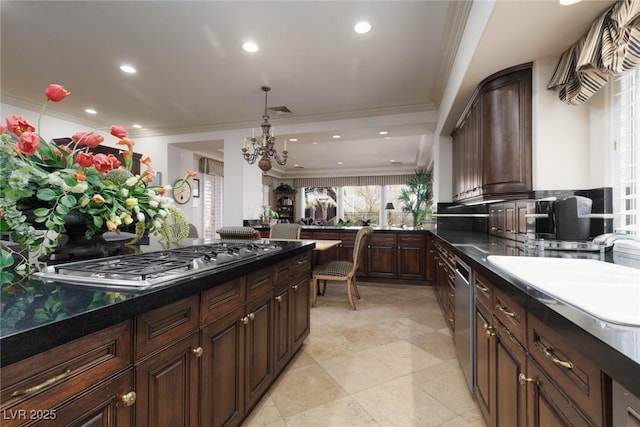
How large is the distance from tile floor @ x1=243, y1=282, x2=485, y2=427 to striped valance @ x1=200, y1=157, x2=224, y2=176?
192 inches

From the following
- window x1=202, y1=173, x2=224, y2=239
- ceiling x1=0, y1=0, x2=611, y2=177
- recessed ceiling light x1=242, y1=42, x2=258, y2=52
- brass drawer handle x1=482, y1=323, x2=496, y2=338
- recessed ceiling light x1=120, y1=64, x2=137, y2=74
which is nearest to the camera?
brass drawer handle x1=482, y1=323, x2=496, y2=338

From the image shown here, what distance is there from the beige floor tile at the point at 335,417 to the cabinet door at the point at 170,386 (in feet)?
2.36

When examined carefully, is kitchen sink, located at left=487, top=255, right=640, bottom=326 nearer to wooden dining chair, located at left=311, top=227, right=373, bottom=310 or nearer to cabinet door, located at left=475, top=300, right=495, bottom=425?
cabinet door, located at left=475, top=300, right=495, bottom=425

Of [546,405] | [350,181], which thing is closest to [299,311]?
[546,405]

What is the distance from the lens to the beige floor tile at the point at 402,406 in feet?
5.28

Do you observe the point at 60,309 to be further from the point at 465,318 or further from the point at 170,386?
the point at 465,318

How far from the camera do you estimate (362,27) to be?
8.10ft

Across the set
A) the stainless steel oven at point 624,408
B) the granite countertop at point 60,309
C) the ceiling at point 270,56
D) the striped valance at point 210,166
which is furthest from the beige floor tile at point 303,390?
the striped valance at point 210,166

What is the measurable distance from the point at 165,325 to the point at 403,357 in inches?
Answer: 76.9

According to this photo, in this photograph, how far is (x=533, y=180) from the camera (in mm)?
2168

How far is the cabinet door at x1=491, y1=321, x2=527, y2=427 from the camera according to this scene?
1029mm

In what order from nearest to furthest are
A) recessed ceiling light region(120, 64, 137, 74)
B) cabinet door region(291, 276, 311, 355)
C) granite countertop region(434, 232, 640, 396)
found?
granite countertop region(434, 232, 640, 396) → cabinet door region(291, 276, 311, 355) → recessed ceiling light region(120, 64, 137, 74)

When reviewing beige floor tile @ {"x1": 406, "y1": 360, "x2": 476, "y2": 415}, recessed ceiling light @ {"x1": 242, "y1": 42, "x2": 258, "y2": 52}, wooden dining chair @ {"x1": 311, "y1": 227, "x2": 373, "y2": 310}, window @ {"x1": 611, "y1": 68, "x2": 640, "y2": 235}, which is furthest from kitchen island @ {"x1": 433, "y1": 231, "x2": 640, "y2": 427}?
recessed ceiling light @ {"x1": 242, "y1": 42, "x2": 258, "y2": 52}

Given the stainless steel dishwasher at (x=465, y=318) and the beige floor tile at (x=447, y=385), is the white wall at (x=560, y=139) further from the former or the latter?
the beige floor tile at (x=447, y=385)
